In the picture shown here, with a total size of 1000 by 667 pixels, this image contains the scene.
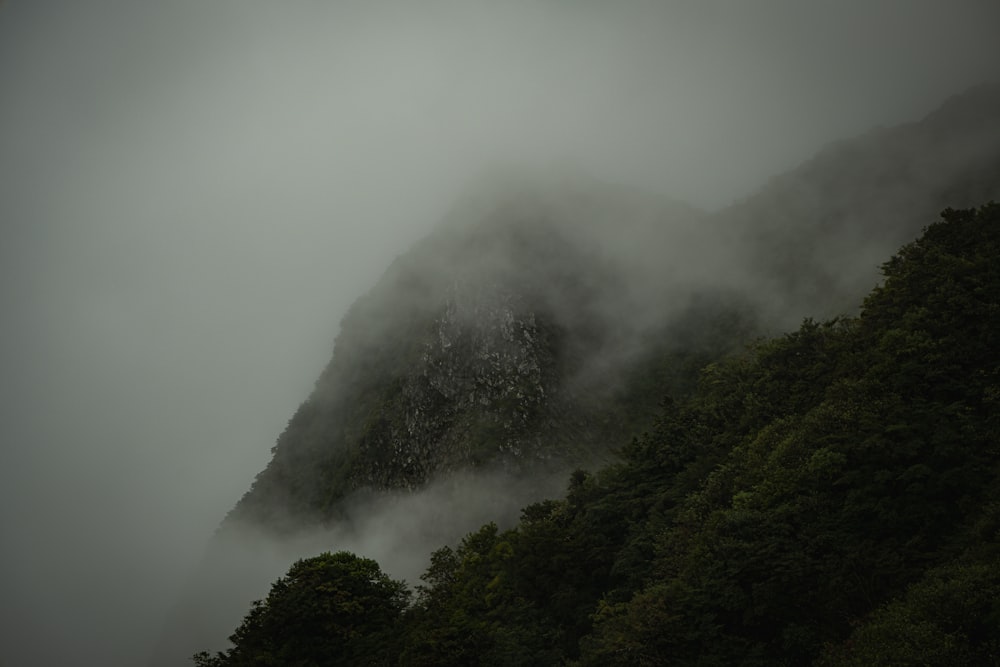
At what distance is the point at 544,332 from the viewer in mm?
100500

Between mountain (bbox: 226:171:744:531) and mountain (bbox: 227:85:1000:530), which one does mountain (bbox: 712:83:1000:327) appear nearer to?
mountain (bbox: 227:85:1000:530)

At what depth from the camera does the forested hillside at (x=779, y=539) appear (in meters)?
22.8

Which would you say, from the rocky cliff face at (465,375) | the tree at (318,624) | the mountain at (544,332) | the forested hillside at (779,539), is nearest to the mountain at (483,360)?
the rocky cliff face at (465,375)

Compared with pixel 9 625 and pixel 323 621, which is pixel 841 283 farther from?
pixel 9 625

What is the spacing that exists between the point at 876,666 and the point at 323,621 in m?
33.1

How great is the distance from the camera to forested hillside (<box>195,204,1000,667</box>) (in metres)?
22.8

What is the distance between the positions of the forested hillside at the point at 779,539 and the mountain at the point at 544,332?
106ft

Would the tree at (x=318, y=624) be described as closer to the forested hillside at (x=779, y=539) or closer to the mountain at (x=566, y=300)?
the forested hillside at (x=779, y=539)

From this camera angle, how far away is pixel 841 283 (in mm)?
69688

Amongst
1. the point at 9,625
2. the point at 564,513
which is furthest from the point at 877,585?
the point at 9,625

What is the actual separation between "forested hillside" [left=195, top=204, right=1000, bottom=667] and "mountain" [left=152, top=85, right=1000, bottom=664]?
32.2 meters

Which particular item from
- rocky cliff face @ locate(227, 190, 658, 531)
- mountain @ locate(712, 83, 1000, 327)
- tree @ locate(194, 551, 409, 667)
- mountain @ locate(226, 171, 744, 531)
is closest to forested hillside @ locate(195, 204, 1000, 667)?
tree @ locate(194, 551, 409, 667)

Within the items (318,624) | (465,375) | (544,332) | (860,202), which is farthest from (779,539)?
(544,332)

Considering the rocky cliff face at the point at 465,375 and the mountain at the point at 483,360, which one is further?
the mountain at the point at 483,360
